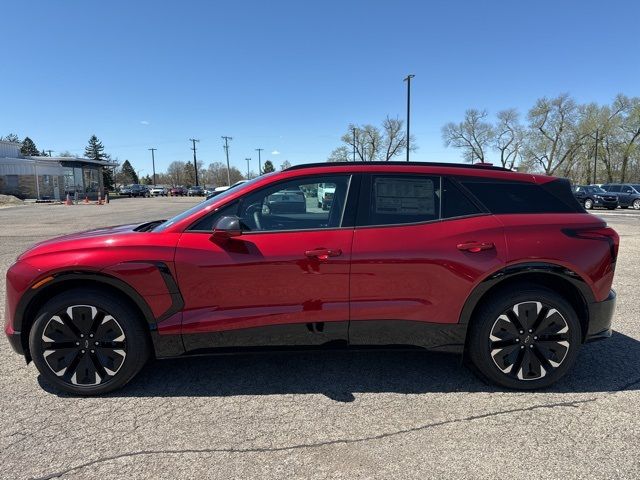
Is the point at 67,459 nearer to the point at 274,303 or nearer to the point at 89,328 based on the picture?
the point at 89,328

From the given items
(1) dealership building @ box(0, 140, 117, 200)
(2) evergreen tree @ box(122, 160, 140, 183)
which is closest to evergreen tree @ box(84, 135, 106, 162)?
(2) evergreen tree @ box(122, 160, 140, 183)

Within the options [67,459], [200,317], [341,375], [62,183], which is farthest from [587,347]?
[62,183]

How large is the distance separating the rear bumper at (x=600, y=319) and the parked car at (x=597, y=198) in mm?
29423

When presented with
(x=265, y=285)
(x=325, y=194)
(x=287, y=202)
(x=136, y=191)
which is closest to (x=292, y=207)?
(x=287, y=202)

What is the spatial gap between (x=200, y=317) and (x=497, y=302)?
2229 millimetres

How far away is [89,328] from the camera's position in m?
3.10

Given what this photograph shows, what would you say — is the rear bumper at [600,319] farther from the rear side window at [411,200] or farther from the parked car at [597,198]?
the parked car at [597,198]

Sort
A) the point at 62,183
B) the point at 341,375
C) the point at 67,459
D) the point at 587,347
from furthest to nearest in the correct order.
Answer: the point at 62,183 < the point at 587,347 < the point at 341,375 < the point at 67,459

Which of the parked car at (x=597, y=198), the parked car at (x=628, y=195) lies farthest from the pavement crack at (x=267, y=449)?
the parked car at (x=628, y=195)

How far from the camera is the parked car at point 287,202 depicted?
3378mm

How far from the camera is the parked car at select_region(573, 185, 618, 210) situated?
27766 mm

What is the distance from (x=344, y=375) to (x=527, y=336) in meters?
1.46

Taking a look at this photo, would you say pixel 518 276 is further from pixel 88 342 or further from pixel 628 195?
pixel 628 195

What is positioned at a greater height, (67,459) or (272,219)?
(272,219)
